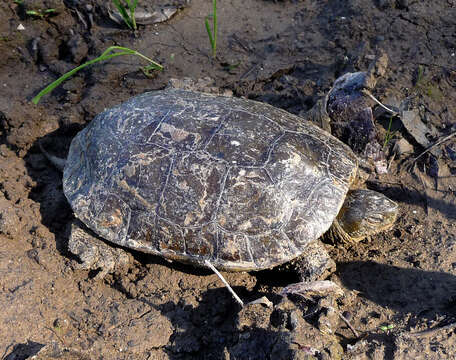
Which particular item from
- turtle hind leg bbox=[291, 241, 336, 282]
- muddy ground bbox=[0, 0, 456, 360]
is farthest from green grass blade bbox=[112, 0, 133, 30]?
turtle hind leg bbox=[291, 241, 336, 282]

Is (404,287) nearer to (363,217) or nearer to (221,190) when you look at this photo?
(363,217)

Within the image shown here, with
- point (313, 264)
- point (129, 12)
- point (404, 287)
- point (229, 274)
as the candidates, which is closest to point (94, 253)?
point (229, 274)

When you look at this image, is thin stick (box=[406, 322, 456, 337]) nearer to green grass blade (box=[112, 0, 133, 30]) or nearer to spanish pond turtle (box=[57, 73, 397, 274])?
spanish pond turtle (box=[57, 73, 397, 274])

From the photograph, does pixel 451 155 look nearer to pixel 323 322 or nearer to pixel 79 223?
pixel 323 322

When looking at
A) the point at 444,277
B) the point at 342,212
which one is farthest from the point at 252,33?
the point at 444,277

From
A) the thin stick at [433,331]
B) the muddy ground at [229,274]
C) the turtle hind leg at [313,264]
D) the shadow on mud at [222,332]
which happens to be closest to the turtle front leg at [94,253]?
the muddy ground at [229,274]

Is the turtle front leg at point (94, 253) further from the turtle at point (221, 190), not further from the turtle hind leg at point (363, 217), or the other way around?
the turtle hind leg at point (363, 217)

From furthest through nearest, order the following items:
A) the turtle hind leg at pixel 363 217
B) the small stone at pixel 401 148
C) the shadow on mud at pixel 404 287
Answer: the small stone at pixel 401 148 < the turtle hind leg at pixel 363 217 < the shadow on mud at pixel 404 287
